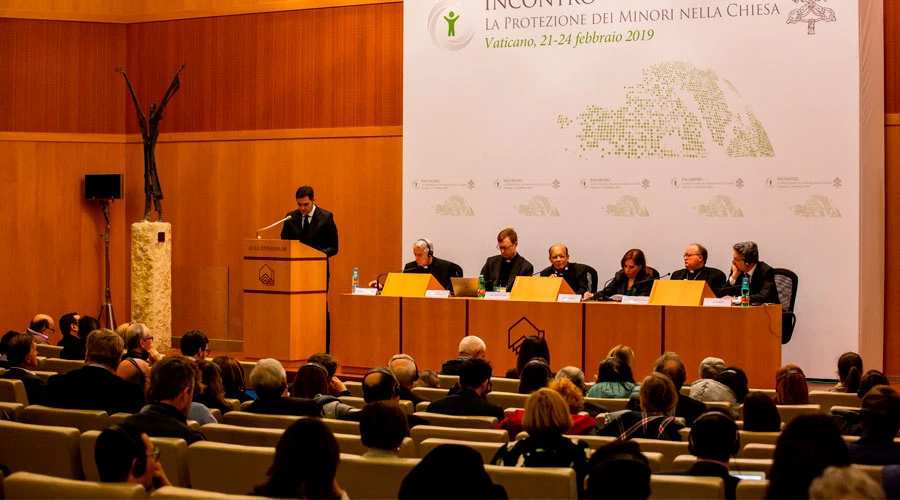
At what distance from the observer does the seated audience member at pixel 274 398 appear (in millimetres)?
4656

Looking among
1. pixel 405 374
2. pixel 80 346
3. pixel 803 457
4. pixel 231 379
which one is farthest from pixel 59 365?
pixel 803 457

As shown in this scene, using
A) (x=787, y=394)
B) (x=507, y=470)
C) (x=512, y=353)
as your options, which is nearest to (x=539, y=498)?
(x=507, y=470)

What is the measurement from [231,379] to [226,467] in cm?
187

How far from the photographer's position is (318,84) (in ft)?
37.0

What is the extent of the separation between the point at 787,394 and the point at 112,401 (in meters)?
3.23

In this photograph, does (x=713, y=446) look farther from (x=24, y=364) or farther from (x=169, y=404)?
(x=24, y=364)

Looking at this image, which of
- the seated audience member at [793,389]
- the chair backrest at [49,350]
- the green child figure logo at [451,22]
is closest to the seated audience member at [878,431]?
the seated audience member at [793,389]

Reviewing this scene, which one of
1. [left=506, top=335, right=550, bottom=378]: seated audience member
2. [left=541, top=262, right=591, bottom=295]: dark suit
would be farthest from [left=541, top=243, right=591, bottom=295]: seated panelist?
[left=506, top=335, right=550, bottom=378]: seated audience member

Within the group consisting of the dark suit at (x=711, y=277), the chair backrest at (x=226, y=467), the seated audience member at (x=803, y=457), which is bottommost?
the chair backrest at (x=226, y=467)

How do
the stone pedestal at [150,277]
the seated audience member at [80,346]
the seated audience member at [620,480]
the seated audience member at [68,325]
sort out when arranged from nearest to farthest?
the seated audience member at [620,480]
the seated audience member at [80,346]
the seated audience member at [68,325]
the stone pedestal at [150,277]

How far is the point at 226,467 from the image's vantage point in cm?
368

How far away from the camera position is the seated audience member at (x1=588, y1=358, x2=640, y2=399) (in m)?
5.34

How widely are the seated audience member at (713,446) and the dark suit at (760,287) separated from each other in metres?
4.73

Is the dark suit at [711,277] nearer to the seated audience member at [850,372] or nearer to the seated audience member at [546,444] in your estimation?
the seated audience member at [850,372]
